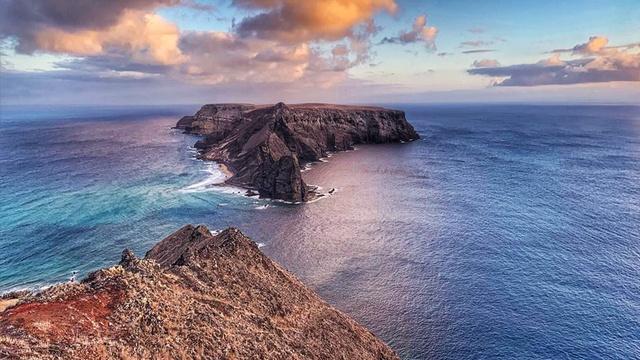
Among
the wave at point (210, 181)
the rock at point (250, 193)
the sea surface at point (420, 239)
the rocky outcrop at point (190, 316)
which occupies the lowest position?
the sea surface at point (420, 239)

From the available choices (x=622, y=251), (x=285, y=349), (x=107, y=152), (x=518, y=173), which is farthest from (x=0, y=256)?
(x=518, y=173)

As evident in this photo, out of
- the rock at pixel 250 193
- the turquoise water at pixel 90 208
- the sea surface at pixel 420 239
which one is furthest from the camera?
the rock at pixel 250 193

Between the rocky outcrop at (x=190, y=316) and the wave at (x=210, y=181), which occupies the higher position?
the rocky outcrop at (x=190, y=316)

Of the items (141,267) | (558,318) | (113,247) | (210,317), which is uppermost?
(141,267)

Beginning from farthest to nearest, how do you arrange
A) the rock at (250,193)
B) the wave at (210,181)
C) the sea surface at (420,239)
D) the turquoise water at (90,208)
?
the wave at (210,181) < the rock at (250,193) < the turquoise water at (90,208) < the sea surface at (420,239)

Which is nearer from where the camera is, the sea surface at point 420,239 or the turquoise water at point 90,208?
the sea surface at point 420,239

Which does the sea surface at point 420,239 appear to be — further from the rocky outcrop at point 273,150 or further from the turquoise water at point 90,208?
the rocky outcrop at point 273,150

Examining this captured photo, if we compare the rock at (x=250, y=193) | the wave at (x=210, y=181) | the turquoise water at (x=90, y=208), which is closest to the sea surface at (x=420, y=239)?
the turquoise water at (x=90, y=208)

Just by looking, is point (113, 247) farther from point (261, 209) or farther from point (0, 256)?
point (261, 209)
